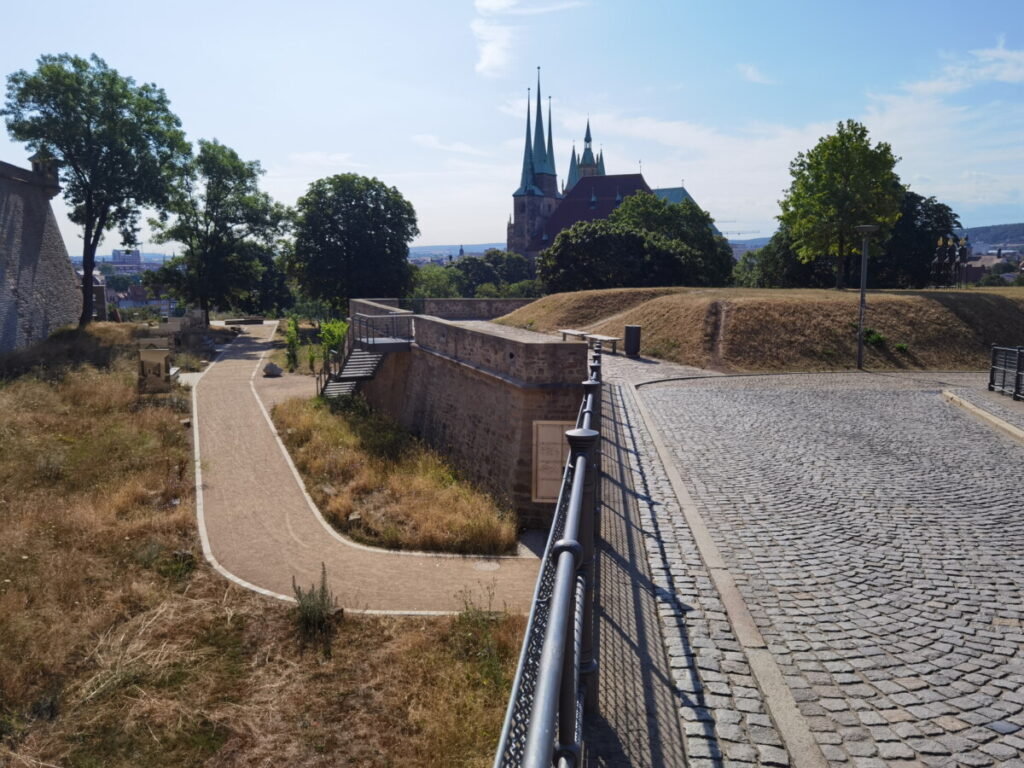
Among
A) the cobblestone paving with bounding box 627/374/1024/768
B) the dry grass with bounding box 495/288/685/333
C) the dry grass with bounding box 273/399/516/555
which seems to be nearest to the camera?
the cobblestone paving with bounding box 627/374/1024/768

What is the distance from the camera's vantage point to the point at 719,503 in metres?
8.14

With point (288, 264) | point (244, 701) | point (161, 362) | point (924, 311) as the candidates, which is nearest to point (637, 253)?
point (924, 311)

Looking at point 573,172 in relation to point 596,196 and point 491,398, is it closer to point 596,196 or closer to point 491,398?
point 596,196

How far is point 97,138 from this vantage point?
34.1m

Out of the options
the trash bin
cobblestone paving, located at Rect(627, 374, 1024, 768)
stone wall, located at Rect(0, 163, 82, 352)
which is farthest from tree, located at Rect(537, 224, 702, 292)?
cobblestone paving, located at Rect(627, 374, 1024, 768)

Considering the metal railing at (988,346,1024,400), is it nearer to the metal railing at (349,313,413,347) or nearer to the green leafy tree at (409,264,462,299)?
the metal railing at (349,313,413,347)

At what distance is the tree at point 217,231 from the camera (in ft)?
151

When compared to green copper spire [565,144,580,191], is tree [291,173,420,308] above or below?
below

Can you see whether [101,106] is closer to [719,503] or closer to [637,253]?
[637,253]

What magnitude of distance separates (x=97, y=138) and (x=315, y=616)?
3412 centimetres

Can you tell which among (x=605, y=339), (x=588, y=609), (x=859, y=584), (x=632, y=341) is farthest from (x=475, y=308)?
(x=588, y=609)

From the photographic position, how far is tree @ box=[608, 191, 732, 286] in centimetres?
4891

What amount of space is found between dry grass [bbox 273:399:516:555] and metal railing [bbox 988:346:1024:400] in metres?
11.7

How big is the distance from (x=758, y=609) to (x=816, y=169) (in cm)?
2985
